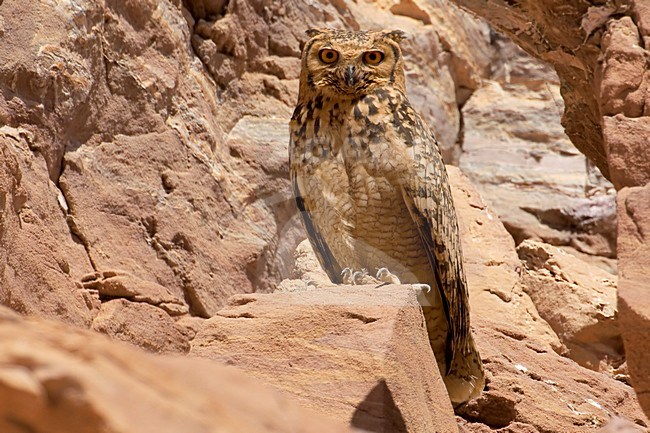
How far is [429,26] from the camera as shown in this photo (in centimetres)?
949

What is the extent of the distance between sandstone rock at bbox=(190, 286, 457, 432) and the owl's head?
4.03 feet

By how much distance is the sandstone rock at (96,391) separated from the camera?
1.39 m

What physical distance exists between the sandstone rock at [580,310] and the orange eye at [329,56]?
2576mm

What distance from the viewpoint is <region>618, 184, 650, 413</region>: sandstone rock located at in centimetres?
293

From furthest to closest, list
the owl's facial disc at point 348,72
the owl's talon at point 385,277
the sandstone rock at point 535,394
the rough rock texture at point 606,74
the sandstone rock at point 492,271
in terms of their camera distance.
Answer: the sandstone rock at point 492,271
the sandstone rock at point 535,394
the owl's facial disc at point 348,72
the owl's talon at point 385,277
the rough rock texture at point 606,74

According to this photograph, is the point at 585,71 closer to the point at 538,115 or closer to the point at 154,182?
the point at 154,182

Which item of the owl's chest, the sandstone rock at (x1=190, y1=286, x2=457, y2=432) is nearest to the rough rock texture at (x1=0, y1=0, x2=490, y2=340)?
the sandstone rock at (x1=190, y1=286, x2=457, y2=432)

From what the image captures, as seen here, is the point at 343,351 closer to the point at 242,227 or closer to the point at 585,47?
the point at 585,47

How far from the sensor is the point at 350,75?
175 inches

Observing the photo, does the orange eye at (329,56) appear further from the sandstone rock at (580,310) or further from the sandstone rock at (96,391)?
the sandstone rock at (96,391)

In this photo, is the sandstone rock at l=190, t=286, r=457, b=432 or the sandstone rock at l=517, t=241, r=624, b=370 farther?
the sandstone rock at l=517, t=241, r=624, b=370

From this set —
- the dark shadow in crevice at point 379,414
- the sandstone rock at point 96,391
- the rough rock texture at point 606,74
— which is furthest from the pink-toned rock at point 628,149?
the sandstone rock at point 96,391

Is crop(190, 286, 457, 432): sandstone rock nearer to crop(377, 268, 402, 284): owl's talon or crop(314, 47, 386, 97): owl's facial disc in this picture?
crop(377, 268, 402, 284): owl's talon

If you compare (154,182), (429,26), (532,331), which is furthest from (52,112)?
(429,26)
